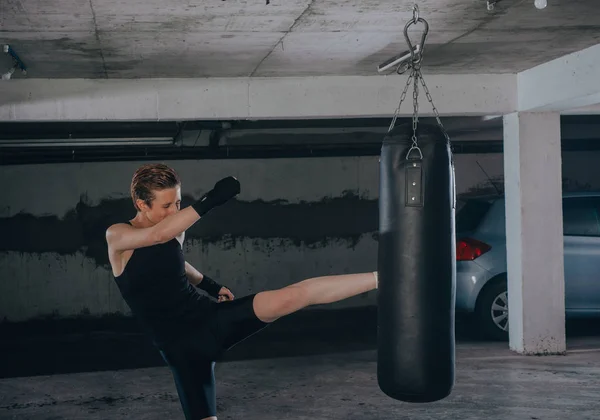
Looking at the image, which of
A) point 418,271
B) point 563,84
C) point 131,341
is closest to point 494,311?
point 563,84

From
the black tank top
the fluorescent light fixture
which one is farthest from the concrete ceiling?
the fluorescent light fixture

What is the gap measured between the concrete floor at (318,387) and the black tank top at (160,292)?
1.83 meters

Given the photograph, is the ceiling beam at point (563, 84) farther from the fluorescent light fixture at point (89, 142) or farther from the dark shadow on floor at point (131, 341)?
the fluorescent light fixture at point (89, 142)

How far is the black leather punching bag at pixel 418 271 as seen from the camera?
3.62 meters

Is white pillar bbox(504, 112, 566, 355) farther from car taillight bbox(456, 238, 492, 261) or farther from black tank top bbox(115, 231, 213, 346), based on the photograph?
black tank top bbox(115, 231, 213, 346)

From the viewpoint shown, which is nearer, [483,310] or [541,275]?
[541,275]

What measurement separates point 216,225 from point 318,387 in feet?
14.0

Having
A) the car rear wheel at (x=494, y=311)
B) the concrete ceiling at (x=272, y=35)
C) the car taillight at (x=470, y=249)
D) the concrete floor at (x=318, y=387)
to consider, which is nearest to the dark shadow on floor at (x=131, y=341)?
the concrete floor at (x=318, y=387)

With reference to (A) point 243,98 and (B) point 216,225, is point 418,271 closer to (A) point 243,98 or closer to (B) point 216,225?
(A) point 243,98

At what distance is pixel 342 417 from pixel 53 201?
585cm

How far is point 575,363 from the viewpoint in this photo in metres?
6.59

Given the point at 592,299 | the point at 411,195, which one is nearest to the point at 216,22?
the point at 411,195

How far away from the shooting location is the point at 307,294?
3.54m

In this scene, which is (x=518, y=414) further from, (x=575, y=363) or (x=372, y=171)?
(x=372, y=171)
